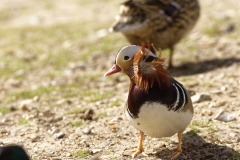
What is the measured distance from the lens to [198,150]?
5.30 metres

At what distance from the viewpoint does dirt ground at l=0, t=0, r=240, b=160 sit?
18.0 ft

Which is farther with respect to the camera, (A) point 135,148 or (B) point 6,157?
(A) point 135,148

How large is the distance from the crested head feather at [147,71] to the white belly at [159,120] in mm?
220

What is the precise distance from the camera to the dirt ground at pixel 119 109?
547 cm

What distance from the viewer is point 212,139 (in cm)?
552

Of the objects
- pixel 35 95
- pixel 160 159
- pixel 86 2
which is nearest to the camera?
pixel 160 159

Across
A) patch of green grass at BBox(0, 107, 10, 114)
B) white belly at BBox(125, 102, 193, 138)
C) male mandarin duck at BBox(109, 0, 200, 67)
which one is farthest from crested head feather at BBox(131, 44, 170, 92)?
patch of green grass at BBox(0, 107, 10, 114)

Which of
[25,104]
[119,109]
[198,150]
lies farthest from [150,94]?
[25,104]

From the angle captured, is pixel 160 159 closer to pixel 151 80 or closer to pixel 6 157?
pixel 151 80

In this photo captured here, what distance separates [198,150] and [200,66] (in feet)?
12.5

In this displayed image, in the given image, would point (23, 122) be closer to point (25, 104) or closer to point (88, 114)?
point (25, 104)

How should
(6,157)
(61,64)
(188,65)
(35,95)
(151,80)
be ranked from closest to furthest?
(6,157) → (151,80) → (35,95) → (188,65) → (61,64)

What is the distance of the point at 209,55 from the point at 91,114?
12.5 feet

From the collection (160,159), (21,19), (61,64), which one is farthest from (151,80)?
(21,19)
